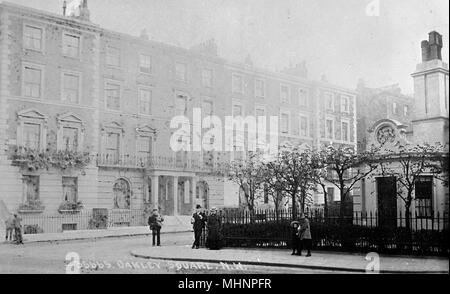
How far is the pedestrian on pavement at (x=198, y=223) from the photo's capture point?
17531mm

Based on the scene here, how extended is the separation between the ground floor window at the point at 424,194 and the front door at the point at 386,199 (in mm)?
949

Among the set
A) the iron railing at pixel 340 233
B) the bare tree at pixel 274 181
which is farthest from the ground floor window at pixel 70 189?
the bare tree at pixel 274 181

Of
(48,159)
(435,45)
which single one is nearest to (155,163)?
(48,159)

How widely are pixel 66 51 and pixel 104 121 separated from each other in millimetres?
2846

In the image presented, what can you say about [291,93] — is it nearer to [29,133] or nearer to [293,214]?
[293,214]

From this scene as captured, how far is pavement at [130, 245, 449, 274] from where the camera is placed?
12.0 m

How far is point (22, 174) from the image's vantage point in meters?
15.2

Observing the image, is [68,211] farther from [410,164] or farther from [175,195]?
[410,164]

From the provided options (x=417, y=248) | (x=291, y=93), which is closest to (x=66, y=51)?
(x=291, y=93)

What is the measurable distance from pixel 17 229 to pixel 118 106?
17.3 ft

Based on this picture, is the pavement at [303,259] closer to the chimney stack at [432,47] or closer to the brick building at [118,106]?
the brick building at [118,106]

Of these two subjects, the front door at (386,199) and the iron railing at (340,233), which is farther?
the front door at (386,199)

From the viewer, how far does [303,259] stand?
14.1m

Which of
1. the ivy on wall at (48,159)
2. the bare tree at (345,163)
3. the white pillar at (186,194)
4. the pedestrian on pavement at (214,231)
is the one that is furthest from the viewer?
the bare tree at (345,163)
